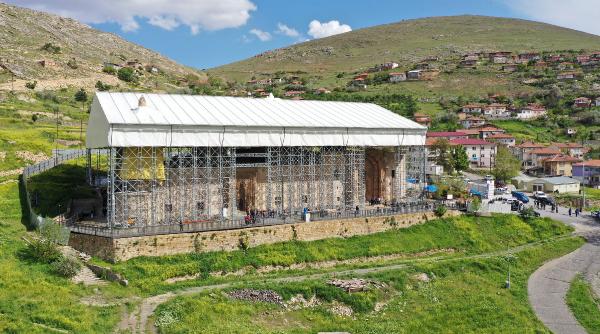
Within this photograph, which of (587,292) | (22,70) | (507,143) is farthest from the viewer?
(22,70)

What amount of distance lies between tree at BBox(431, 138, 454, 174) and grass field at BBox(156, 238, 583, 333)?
3108 centimetres

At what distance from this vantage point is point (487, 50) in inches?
6678

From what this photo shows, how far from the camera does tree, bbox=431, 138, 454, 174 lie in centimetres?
6366

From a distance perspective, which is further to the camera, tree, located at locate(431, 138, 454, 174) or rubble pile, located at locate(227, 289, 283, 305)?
tree, located at locate(431, 138, 454, 174)

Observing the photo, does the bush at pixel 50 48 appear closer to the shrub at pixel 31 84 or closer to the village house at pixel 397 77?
the shrub at pixel 31 84

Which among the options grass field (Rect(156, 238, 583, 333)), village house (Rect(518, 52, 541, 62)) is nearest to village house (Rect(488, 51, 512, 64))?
village house (Rect(518, 52, 541, 62))

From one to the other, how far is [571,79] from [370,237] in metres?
98.4

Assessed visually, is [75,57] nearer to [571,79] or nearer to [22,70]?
[22,70]

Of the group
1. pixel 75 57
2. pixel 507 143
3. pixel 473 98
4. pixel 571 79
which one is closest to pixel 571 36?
pixel 571 79

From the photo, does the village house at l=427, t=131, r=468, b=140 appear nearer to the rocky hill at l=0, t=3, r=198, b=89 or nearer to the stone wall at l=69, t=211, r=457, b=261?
the stone wall at l=69, t=211, r=457, b=261

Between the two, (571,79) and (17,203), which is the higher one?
(571,79)

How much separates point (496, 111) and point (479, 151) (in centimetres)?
2971

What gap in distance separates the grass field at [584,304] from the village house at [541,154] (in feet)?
135

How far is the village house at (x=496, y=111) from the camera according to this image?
9756cm
